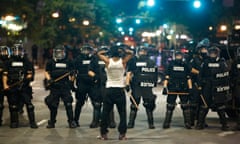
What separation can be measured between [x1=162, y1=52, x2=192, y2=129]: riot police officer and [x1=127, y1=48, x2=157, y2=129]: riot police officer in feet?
Answer: 1.17

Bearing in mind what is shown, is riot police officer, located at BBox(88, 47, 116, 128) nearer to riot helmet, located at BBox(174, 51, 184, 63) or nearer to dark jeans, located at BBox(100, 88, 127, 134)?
dark jeans, located at BBox(100, 88, 127, 134)

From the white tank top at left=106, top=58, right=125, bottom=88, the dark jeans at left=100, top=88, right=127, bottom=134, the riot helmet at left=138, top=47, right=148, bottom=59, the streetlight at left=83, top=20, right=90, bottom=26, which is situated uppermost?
the streetlight at left=83, top=20, right=90, bottom=26

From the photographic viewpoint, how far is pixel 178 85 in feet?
37.9

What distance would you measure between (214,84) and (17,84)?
4.63m

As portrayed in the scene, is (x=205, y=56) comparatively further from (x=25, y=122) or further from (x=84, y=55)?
(x=25, y=122)

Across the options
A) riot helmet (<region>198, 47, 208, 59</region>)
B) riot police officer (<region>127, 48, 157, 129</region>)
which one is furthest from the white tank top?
riot helmet (<region>198, 47, 208, 59</region>)

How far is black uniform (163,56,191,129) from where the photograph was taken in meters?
11.6

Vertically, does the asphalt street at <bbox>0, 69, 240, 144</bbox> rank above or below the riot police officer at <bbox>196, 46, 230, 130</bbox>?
below

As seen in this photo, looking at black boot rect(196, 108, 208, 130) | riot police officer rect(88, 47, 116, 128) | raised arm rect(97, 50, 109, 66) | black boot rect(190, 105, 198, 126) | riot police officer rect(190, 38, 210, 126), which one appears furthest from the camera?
black boot rect(190, 105, 198, 126)

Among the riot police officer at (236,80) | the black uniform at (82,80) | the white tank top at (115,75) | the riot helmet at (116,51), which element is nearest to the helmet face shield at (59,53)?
the black uniform at (82,80)

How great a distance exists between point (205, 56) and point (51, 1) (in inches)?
1345

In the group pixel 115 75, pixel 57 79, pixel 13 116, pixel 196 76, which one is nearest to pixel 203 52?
pixel 196 76

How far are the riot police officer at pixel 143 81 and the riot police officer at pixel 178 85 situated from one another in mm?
356

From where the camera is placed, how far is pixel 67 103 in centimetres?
1132
